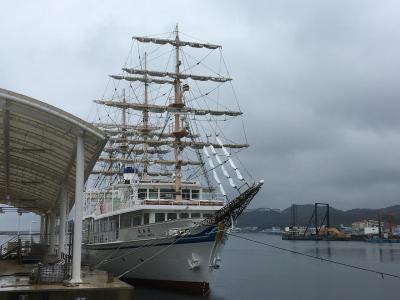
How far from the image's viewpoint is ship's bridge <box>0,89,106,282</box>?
14625 millimetres

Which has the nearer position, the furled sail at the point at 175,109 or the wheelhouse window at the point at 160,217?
the wheelhouse window at the point at 160,217

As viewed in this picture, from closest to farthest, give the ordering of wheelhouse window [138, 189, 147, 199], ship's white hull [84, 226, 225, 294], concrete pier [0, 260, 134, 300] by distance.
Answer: concrete pier [0, 260, 134, 300] → ship's white hull [84, 226, 225, 294] → wheelhouse window [138, 189, 147, 199]

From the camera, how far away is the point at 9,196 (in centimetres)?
2945

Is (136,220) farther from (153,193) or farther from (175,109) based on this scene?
(175,109)

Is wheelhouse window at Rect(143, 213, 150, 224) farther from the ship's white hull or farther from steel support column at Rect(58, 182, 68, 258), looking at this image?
steel support column at Rect(58, 182, 68, 258)

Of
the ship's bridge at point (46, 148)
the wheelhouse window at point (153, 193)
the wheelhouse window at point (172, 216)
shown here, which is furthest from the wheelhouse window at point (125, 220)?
the ship's bridge at point (46, 148)

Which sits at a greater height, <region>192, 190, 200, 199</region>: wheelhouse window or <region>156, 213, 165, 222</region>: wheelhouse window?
<region>192, 190, 200, 199</region>: wheelhouse window

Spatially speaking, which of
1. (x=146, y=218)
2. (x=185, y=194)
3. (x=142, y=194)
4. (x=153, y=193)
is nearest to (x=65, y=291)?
(x=146, y=218)

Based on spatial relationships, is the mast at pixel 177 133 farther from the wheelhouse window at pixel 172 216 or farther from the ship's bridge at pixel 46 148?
the ship's bridge at pixel 46 148

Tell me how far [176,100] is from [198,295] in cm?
1345

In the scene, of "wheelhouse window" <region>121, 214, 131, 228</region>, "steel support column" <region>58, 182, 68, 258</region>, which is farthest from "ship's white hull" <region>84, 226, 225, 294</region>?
"steel support column" <region>58, 182, 68, 258</region>

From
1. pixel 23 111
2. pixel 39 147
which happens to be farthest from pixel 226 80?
pixel 23 111

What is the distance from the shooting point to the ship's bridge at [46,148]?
14625 millimetres

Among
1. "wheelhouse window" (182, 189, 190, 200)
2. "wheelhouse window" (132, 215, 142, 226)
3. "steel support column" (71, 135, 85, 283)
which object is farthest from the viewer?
"wheelhouse window" (182, 189, 190, 200)
